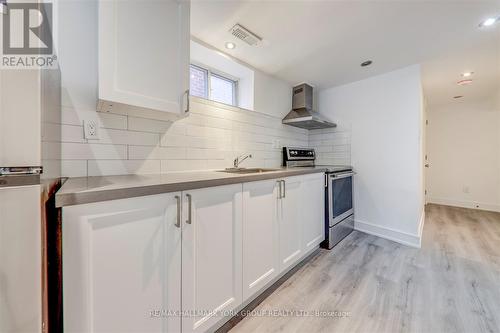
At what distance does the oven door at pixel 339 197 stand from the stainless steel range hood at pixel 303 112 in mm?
767

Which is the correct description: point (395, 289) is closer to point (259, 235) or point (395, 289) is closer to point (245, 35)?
point (259, 235)

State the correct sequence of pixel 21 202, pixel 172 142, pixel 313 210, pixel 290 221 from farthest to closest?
1. pixel 313 210
2. pixel 290 221
3. pixel 172 142
4. pixel 21 202

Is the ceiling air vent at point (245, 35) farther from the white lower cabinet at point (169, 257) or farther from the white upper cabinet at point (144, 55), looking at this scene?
the white lower cabinet at point (169, 257)

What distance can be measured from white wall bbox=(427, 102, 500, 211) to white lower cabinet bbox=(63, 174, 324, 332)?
499cm

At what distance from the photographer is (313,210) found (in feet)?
6.78

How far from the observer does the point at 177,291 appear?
0.98 meters

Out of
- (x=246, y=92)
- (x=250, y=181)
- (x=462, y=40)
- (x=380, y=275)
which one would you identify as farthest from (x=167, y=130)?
(x=462, y=40)

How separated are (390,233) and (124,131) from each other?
3175mm

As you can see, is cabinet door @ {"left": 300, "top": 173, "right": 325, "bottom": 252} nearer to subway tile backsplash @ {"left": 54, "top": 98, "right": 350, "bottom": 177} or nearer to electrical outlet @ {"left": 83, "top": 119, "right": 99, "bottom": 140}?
subway tile backsplash @ {"left": 54, "top": 98, "right": 350, "bottom": 177}

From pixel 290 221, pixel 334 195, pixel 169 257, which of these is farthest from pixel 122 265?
pixel 334 195

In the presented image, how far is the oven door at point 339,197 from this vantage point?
91.0 inches

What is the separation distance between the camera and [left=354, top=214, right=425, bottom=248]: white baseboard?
96.0 inches

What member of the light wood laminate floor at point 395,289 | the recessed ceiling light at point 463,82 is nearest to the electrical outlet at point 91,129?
the light wood laminate floor at point 395,289

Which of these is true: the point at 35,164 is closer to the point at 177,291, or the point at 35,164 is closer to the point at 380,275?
the point at 177,291
